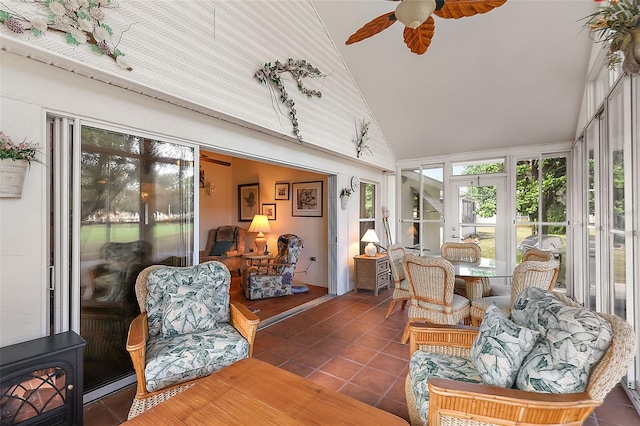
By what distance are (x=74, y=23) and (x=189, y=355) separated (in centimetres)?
225

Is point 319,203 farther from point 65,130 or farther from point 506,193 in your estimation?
point 65,130

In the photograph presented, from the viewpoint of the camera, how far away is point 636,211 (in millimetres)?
2070

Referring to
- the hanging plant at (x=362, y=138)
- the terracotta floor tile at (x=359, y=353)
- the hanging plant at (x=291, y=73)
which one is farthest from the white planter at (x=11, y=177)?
the hanging plant at (x=362, y=138)

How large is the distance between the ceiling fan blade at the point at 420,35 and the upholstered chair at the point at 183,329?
2.48m

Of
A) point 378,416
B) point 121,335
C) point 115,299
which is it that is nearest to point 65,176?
point 115,299

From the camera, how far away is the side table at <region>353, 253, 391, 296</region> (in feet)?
16.1

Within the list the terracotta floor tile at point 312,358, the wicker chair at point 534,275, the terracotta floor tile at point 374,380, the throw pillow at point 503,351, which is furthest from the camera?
the terracotta floor tile at point 312,358

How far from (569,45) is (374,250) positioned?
12.2 feet

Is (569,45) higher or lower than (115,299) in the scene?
higher

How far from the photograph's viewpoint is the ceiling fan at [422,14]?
1679mm

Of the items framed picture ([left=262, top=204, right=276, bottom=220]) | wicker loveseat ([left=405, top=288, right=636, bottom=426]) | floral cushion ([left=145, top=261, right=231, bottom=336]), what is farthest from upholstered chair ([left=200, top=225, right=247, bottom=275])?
wicker loveseat ([left=405, top=288, right=636, bottom=426])

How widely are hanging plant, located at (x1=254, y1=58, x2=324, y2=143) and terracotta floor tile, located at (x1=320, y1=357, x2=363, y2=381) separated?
2537 mm

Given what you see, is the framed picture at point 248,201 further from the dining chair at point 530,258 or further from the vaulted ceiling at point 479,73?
the dining chair at point 530,258

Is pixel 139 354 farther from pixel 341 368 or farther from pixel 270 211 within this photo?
pixel 270 211
